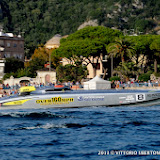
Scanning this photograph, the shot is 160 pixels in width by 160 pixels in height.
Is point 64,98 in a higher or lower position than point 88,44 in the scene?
lower

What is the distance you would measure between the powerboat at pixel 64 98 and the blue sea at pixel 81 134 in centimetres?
47

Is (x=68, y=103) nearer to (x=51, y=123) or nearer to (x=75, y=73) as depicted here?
(x=51, y=123)

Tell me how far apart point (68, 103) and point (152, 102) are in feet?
21.2

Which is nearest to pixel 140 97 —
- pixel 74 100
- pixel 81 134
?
pixel 74 100

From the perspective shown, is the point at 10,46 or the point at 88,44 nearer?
the point at 88,44

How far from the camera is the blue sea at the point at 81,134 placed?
63.5ft

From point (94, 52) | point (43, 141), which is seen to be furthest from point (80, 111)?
point (94, 52)

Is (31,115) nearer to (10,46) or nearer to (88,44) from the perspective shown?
(88,44)

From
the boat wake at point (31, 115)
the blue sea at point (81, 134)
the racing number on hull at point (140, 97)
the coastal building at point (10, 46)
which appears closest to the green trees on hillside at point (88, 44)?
the coastal building at point (10, 46)

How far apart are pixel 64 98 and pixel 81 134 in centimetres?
1051

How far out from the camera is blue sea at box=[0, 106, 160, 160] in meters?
19.4

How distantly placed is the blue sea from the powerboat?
47 cm

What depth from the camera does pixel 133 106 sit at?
113ft

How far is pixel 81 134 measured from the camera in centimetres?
2386
